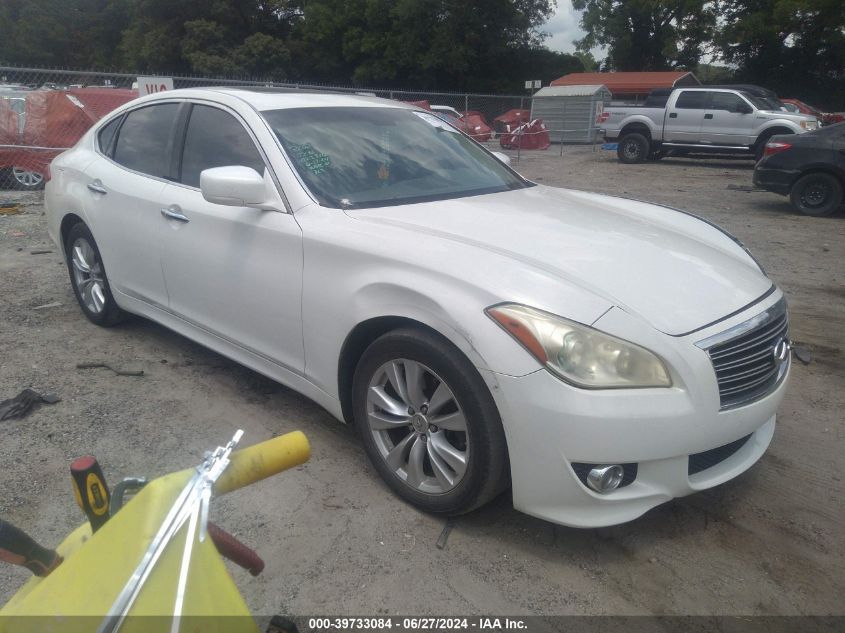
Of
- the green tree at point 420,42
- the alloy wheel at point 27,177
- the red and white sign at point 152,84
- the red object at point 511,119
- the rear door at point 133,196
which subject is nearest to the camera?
the rear door at point 133,196

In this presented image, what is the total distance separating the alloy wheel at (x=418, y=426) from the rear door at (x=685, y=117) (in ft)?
54.5

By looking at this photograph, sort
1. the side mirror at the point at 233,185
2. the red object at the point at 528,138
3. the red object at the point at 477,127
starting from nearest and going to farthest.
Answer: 1. the side mirror at the point at 233,185
2. the red object at the point at 528,138
3. the red object at the point at 477,127

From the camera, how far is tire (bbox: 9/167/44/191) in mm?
10714

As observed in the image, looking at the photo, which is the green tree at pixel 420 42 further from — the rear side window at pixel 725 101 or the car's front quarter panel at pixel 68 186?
the car's front quarter panel at pixel 68 186

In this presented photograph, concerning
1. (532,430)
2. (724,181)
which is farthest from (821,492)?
(724,181)

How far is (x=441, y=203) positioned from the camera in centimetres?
330

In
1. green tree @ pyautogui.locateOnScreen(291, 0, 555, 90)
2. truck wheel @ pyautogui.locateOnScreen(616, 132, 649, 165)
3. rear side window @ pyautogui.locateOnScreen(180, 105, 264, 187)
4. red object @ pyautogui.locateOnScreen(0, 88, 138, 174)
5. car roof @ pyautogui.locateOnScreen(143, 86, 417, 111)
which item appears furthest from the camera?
green tree @ pyautogui.locateOnScreen(291, 0, 555, 90)

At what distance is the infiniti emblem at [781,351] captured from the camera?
108 inches

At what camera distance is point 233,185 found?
9.96ft

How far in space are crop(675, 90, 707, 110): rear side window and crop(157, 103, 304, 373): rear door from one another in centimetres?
1593

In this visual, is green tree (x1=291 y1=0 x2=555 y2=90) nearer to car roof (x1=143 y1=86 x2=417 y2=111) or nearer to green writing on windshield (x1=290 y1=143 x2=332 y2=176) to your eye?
car roof (x1=143 y1=86 x2=417 y2=111)

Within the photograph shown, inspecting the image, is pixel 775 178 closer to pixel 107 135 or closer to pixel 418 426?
pixel 107 135

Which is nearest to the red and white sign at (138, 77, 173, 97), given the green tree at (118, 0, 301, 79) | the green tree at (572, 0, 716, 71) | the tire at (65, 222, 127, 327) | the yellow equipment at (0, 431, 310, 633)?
the tire at (65, 222, 127, 327)

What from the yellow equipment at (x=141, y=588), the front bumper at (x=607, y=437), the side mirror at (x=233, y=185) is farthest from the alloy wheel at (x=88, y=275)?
the yellow equipment at (x=141, y=588)
